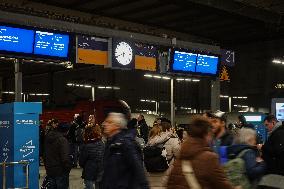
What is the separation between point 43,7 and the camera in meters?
14.5

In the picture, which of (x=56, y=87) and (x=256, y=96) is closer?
(x=256, y=96)

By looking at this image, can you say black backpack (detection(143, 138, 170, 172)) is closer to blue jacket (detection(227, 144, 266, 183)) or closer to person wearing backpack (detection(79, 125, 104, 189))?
person wearing backpack (detection(79, 125, 104, 189))

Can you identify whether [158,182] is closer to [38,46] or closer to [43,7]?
[38,46]

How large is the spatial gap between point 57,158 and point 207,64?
6.72 meters

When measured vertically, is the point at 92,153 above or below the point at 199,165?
below

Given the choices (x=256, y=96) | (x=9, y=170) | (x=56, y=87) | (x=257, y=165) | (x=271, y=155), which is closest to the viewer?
(x=257, y=165)

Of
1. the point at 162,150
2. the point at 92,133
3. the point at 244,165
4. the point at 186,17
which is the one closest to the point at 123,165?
the point at 244,165

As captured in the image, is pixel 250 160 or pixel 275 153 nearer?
pixel 250 160

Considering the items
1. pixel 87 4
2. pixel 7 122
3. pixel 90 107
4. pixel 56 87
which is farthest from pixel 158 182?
pixel 56 87

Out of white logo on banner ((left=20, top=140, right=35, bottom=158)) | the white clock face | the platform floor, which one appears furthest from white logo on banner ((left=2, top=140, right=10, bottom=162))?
the white clock face

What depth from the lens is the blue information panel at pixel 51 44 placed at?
9.47 metres

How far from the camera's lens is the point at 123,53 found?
37.1 ft

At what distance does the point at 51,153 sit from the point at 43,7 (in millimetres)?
7830

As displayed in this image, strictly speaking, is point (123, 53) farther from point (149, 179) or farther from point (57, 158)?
point (57, 158)
